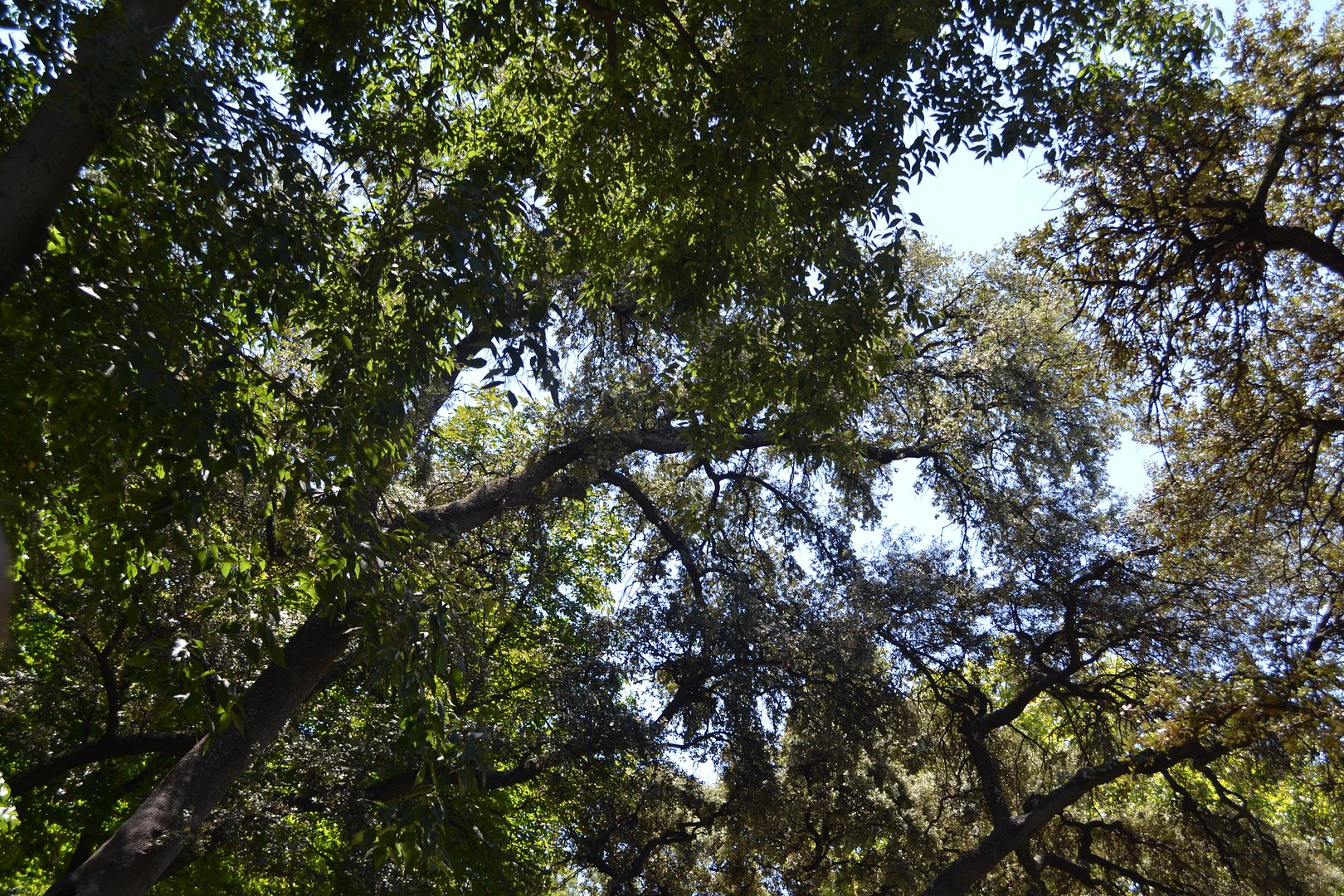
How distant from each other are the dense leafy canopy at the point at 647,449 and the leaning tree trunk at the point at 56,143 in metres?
0.02

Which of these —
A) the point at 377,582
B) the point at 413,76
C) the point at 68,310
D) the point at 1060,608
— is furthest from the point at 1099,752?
the point at 68,310

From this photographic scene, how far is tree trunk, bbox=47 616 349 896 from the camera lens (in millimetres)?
6164

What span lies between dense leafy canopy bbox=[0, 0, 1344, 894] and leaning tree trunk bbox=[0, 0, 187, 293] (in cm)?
2

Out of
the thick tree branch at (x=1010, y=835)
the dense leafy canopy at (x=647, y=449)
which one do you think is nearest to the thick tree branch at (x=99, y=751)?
the dense leafy canopy at (x=647, y=449)

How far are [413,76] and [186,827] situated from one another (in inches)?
234

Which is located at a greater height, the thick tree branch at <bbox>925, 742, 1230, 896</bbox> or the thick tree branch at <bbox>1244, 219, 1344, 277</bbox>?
the thick tree branch at <bbox>1244, 219, 1344, 277</bbox>

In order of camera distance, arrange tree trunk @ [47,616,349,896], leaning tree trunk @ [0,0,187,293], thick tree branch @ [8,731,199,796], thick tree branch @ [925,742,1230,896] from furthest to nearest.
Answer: thick tree branch @ [925,742,1230,896], thick tree branch @ [8,731,199,796], tree trunk @ [47,616,349,896], leaning tree trunk @ [0,0,187,293]

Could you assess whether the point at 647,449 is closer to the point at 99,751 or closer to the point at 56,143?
the point at 99,751

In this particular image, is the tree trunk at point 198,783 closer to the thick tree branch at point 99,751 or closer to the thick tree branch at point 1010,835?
the thick tree branch at point 99,751

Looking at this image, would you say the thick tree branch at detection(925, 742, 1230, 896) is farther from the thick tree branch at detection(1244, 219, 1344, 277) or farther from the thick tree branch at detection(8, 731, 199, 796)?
the thick tree branch at detection(8, 731, 199, 796)

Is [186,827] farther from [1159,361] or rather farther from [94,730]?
[1159,361]

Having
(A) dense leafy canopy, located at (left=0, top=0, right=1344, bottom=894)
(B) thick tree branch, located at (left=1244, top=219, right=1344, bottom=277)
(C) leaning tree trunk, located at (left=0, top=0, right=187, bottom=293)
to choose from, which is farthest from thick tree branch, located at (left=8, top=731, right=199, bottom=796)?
(B) thick tree branch, located at (left=1244, top=219, right=1344, bottom=277)

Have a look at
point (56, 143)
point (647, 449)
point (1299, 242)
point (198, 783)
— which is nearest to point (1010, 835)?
point (647, 449)

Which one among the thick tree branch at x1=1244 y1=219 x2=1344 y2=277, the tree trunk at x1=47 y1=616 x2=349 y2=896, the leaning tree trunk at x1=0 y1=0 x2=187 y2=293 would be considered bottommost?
the tree trunk at x1=47 y1=616 x2=349 y2=896
